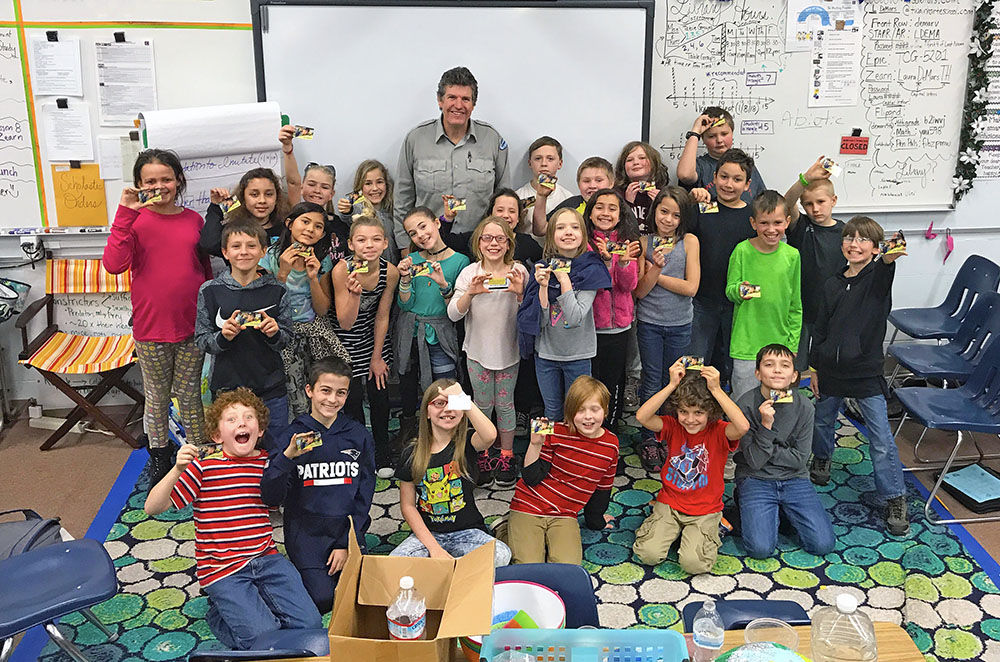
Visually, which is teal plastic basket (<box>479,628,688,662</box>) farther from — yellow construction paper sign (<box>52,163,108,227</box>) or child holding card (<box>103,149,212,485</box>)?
yellow construction paper sign (<box>52,163,108,227</box>)

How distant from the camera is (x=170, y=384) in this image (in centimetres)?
439

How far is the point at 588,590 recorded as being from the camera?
8.23ft

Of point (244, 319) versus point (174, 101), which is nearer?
point (244, 319)

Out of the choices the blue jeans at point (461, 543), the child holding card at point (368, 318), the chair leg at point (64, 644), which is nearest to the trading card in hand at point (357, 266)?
the child holding card at point (368, 318)

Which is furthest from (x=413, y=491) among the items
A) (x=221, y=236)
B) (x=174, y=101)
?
(x=174, y=101)

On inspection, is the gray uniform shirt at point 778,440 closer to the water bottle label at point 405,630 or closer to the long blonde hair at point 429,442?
the long blonde hair at point 429,442

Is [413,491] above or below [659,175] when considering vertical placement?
below

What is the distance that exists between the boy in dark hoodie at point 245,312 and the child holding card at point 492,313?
33.5 inches

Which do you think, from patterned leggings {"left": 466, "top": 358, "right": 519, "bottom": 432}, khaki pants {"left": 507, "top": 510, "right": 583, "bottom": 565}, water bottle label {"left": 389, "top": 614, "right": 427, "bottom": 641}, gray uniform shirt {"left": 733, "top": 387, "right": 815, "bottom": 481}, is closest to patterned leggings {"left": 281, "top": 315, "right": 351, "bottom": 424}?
patterned leggings {"left": 466, "top": 358, "right": 519, "bottom": 432}

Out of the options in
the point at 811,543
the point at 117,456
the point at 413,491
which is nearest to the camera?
the point at 413,491

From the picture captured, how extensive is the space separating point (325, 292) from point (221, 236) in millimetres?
547

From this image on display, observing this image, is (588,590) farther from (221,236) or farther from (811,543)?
(221,236)

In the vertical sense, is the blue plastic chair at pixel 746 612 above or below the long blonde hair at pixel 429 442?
below

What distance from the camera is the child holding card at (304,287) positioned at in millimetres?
4098
